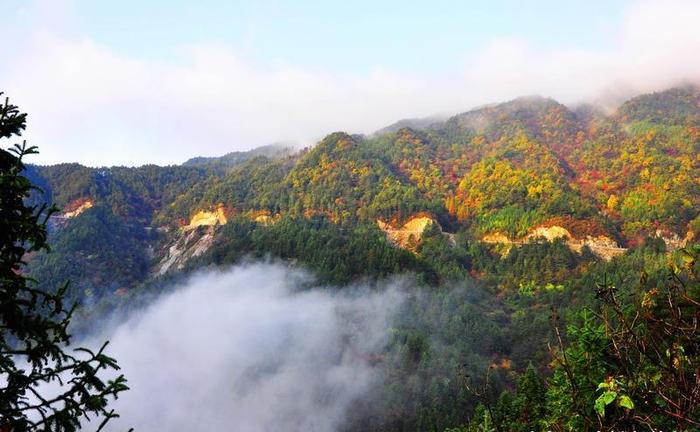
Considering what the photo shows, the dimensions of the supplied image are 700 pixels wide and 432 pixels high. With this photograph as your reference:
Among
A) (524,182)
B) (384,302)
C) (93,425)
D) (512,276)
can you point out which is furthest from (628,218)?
(93,425)

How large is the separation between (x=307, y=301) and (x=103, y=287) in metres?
75.9

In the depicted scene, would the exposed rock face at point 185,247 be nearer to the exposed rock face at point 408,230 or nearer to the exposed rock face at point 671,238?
the exposed rock face at point 408,230

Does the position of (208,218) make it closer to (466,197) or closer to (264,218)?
(264,218)

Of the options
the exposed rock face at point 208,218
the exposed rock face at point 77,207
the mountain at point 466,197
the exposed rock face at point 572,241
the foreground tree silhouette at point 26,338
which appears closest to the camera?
the foreground tree silhouette at point 26,338

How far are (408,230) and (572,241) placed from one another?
4166cm

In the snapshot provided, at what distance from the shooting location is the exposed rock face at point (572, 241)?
117 meters

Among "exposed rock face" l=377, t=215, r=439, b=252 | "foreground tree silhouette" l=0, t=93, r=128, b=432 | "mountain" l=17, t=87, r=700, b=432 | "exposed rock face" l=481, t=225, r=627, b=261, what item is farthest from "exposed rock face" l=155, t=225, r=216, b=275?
"foreground tree silhouette" l=0, t=93, r=128, b=432

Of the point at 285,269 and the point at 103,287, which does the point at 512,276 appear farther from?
the point at 103,287

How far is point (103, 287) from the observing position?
15238cm

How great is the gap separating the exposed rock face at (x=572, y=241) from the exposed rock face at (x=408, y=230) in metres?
18.9

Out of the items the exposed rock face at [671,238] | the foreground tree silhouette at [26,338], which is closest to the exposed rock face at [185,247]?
the exposed rock face at [671,238]

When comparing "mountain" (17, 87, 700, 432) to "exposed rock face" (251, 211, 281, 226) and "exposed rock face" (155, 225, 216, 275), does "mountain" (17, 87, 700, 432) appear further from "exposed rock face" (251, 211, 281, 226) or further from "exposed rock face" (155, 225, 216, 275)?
"exposed rock face" (251, 211, 281, 226)

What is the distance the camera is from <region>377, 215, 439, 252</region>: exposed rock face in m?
138

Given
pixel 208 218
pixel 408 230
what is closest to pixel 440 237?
pixel 408 230
